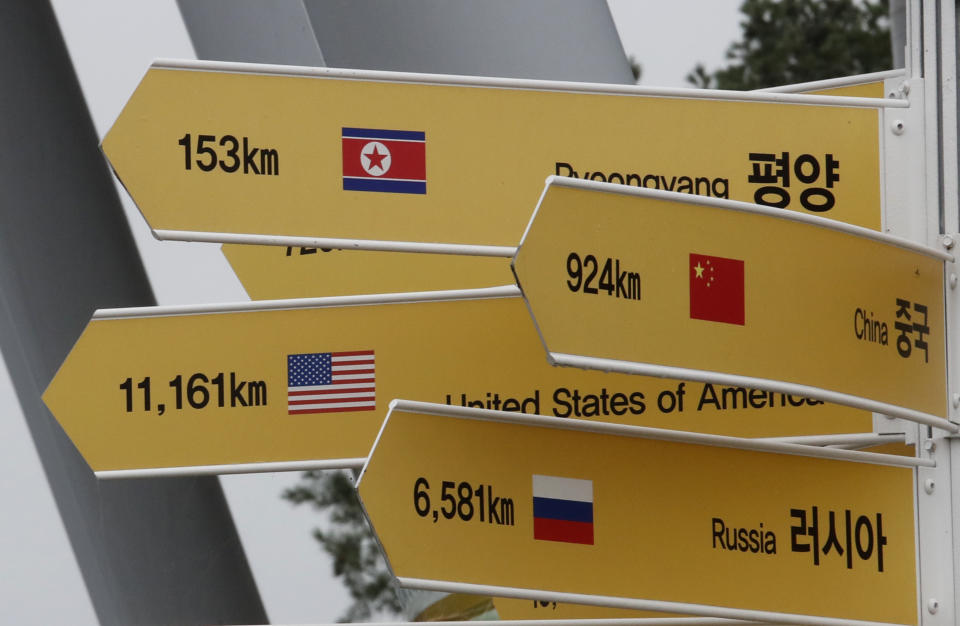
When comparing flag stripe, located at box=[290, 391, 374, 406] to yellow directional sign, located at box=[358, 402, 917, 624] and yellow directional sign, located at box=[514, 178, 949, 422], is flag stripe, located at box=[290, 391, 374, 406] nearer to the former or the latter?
yellow directional sign, located at box=[358, 402, 917, 624]

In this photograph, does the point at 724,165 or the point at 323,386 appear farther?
the point at 323,386

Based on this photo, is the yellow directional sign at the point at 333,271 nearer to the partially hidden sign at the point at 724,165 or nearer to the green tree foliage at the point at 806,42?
the partially hidden sign at the point at 724,165

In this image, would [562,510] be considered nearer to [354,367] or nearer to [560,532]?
[560,532]

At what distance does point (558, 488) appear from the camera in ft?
7.97

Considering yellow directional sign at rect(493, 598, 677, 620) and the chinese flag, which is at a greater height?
the chinese flag

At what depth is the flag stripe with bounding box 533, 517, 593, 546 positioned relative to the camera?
2.42 m

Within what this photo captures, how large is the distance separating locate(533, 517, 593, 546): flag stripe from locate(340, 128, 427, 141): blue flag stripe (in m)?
0.63

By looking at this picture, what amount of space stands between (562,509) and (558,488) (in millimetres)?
33

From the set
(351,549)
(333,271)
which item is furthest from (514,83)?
(351,549)

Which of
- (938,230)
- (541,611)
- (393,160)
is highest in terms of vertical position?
(393,160)

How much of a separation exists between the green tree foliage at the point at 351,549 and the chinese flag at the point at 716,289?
9.77 m

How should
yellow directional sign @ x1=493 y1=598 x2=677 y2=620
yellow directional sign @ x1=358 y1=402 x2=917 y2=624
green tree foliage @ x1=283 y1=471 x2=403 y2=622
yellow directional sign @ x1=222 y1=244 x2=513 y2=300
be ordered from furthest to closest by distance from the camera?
green tree foliage @ x1=283 y1=471 x2=403 y2=622 → yellow directional sign @ x1=222 y1=244 x2=513 y2=300 → yellow directional sign @ x1=493 y1=598 x2=677 y2=620 → yellow directional sign @ x1=358 y1=402 x2=917 y2=624

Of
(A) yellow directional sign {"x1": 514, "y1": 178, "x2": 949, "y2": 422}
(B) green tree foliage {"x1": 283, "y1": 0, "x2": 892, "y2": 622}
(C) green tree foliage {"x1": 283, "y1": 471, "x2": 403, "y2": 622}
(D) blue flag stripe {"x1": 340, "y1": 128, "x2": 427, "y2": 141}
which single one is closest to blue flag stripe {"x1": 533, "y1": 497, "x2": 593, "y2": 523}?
(A) yellow directional sign {"x1": 514, "y1": 178, "x2": 949, "y2": 422}

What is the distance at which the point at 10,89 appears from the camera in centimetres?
442
